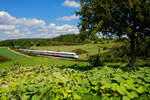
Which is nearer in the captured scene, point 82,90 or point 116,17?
point 82,90

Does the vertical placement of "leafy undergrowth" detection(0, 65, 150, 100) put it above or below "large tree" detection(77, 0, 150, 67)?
below

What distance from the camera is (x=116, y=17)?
32.5 feet

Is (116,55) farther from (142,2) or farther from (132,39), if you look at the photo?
(142,2)

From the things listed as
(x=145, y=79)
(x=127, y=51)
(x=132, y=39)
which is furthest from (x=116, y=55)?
(x=145, y=79)

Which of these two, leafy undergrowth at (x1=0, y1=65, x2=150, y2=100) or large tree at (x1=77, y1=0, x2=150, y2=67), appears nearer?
leafy undergrowth at (x1=0, y1=65, x2=150, y2=100)

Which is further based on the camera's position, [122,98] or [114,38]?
[114,38]

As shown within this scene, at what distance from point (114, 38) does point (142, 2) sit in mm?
3237

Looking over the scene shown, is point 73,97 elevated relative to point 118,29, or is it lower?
lower

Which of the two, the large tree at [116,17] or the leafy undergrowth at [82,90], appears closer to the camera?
the leafy undergrowth at [82,90]

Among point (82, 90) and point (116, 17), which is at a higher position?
point (116, 17)

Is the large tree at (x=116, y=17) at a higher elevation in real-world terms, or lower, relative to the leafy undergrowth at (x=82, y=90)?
higher

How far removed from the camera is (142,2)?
355 inches

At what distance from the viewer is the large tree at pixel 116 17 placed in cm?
894

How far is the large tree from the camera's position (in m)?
8.94
